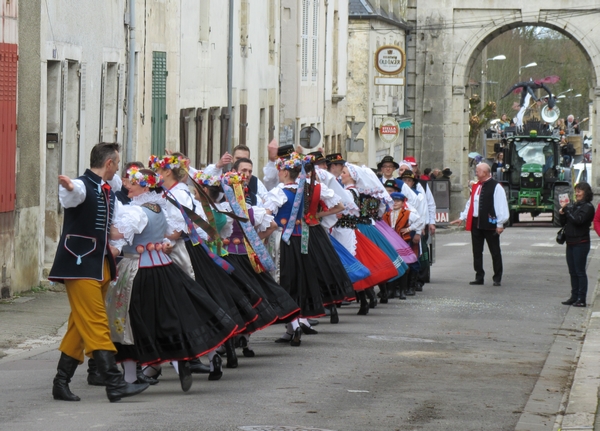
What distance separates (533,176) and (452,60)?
6900mm

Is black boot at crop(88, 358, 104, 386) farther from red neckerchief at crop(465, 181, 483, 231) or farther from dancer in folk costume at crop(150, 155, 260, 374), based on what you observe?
red neckerchief at crop(465, 181, 483, 231)

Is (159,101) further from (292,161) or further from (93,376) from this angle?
(93,376)

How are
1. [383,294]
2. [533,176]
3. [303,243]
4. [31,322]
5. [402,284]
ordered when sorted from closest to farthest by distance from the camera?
[303,243] → [31,322] → [383,294] → [402,284] → [533,176]

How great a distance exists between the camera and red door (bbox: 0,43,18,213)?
15578 mm

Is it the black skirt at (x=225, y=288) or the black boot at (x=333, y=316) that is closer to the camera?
the black skirt at (x=225, y=288)

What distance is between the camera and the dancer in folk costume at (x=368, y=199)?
15.9 meters

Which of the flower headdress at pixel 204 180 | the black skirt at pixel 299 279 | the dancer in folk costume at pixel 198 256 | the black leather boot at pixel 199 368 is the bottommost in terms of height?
the black leather boot at pixel 199 368

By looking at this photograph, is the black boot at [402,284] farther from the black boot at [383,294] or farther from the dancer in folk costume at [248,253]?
the dancer in folk costume at [248,253]

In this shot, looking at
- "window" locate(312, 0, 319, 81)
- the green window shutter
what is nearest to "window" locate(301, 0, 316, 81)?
"window" locate(312, 0, 319, 81)

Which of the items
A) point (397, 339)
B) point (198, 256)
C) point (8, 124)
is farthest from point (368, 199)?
point (198, 256)

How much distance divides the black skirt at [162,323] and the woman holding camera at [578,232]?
8592 millimetres

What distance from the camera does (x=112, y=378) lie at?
8.78m

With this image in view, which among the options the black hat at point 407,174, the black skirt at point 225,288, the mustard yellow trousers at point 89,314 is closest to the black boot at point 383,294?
the black hat at point 407,174

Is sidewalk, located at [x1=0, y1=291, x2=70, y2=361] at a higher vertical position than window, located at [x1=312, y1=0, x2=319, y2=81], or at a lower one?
lower
